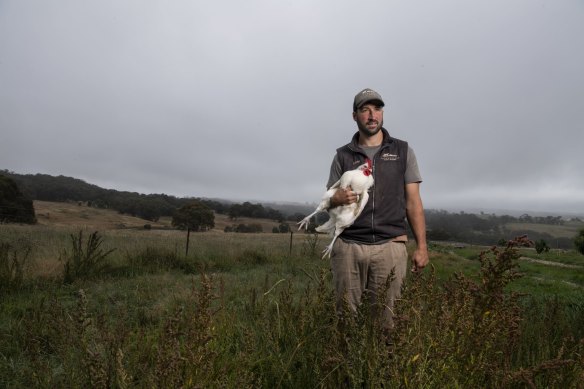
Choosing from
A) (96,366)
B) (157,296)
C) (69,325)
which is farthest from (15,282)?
(96,366)

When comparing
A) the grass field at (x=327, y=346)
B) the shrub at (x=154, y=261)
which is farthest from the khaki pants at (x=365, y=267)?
the shrub at (x=154, y=261)

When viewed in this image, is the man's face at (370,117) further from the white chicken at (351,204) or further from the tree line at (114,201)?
the tree line at (114,201)

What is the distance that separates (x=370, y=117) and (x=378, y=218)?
0.91 metres

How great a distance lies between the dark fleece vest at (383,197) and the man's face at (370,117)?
0.16 metres

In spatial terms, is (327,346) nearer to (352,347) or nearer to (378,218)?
(352,347)

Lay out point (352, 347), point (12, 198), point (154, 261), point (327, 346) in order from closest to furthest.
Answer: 1. point (352, 347)
2. point (327, 346)
3. point (154, 261)
4. point (12, 198)

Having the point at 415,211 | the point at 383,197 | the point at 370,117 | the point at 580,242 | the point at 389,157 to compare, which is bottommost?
the point at 580,242

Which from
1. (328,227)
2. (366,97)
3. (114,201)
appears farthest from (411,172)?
(114,201)

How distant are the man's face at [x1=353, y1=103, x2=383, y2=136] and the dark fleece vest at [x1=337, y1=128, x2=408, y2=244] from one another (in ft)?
0.54

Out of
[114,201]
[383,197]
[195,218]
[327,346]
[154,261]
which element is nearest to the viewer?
[327,346]

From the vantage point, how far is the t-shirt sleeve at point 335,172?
11.1 ft

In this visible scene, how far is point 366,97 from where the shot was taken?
3191mm

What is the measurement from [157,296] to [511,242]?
6330mm

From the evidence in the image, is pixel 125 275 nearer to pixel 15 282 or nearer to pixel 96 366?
pixel 15 282
